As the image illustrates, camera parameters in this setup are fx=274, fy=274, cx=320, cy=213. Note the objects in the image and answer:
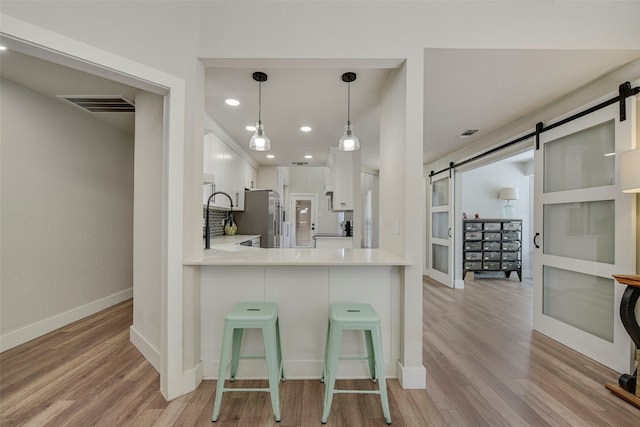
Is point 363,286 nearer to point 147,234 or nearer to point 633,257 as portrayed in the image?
point 147,234

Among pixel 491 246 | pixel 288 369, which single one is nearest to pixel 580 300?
pixel 288 369

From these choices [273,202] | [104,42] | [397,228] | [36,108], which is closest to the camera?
[104,42]

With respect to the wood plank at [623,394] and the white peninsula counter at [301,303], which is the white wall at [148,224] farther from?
the wood plank at [623,394]

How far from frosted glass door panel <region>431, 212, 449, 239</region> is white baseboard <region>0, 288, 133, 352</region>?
5.34 metres

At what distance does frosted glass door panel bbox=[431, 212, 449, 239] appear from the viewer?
5143mm

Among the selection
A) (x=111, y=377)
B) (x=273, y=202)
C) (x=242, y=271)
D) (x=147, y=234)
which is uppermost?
(x=273, y=202)

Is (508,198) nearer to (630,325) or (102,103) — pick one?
(630,325)

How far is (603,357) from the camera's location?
7.51 feet

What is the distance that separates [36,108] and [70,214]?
110cm

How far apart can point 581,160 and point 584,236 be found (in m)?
0.71

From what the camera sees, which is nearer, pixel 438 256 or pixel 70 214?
pixel 70 214

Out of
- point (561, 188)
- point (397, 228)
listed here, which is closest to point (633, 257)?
point (561, 188)

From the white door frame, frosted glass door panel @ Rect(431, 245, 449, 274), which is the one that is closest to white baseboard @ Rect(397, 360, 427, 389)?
frosted glass door panel @ Rect(431, 245, 449, 274)

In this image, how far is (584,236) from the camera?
252 cm
